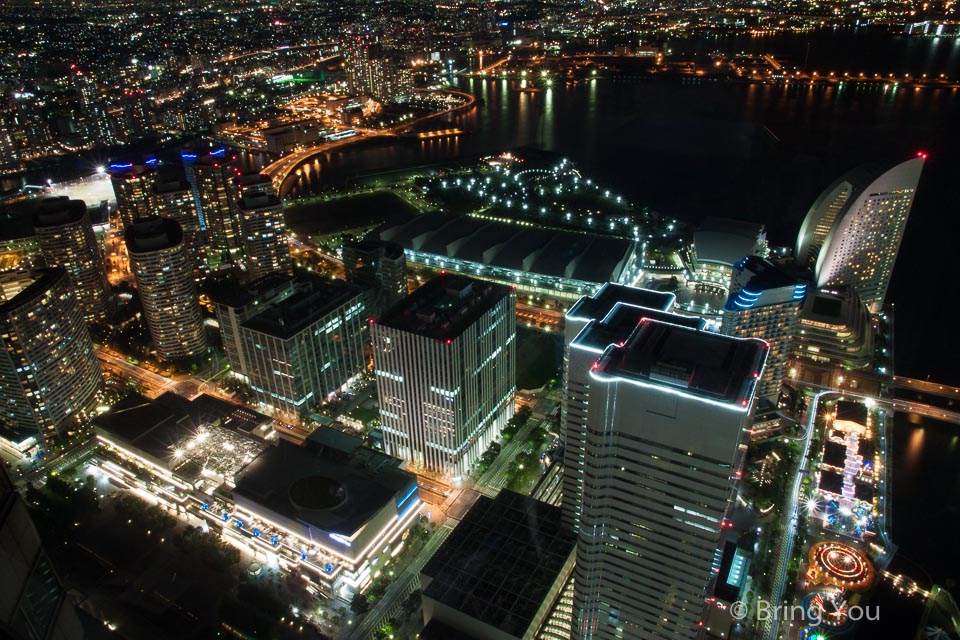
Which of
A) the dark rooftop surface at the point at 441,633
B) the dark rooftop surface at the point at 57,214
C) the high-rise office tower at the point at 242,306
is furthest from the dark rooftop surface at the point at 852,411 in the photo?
the dark rooftop surface at the point at 57,214

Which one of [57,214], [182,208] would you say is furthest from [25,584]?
[182,208]

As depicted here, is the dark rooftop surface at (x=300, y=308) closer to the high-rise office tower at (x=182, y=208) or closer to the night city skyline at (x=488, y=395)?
the night city skyline at (x=488, y=395)

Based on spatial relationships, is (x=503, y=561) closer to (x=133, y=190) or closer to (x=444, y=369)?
(x=444, y=369)

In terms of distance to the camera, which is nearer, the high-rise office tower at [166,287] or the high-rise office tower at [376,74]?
the high-rise office tower at [166,287]

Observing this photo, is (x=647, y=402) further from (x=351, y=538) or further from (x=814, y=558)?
(x=814, y=558)

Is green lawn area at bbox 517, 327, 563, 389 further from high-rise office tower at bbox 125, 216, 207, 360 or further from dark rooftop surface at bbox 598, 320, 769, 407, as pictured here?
dark rooftop surface at bbox 598, 320, 769, 407

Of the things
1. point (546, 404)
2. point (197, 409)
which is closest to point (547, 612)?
point (546, 404)
